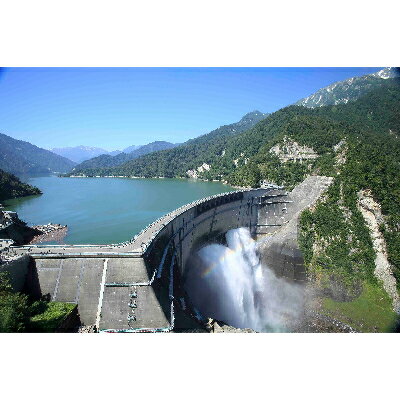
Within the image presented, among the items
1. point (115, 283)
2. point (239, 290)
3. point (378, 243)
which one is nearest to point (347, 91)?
point (378, 243)

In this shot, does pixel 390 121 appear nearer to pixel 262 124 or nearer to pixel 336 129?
pixel 336 129

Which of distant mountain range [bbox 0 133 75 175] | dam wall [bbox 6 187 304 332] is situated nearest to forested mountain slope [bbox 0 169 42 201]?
dam wall [bbox 6 187 304 332]

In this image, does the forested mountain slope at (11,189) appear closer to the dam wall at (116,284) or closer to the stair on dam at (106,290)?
the dam wall at (116,284)

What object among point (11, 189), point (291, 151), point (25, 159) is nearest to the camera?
point (291, 151)

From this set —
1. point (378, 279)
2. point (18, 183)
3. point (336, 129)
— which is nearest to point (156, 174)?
point (18, 183)

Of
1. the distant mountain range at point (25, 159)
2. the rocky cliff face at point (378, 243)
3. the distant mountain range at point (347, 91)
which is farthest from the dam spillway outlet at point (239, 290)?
the distant mountain range at point (25, 159)

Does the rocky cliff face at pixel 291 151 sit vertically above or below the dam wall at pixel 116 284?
above

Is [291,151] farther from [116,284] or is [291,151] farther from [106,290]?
[106,290]
